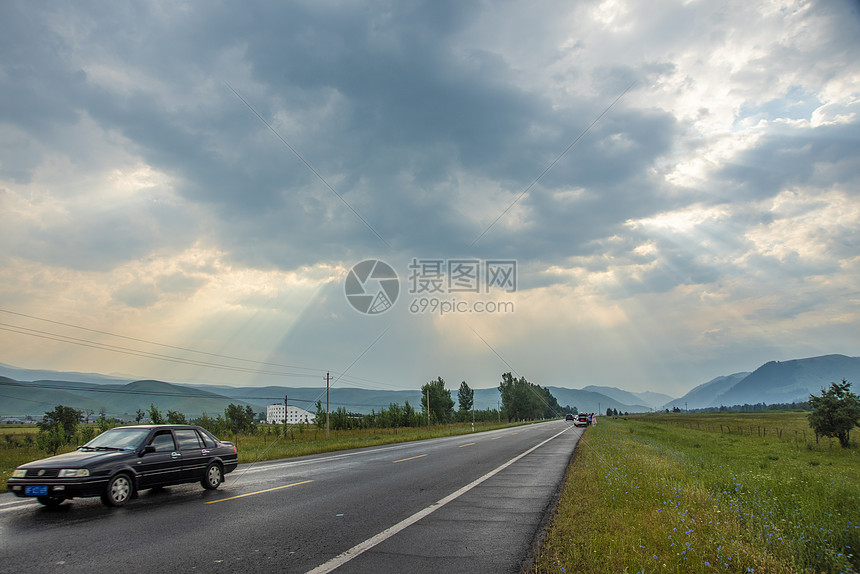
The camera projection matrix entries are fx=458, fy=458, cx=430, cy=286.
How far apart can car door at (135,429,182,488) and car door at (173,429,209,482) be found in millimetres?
145

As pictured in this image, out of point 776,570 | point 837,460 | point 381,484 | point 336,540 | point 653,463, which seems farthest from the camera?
point 837,460

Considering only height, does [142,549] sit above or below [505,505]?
above

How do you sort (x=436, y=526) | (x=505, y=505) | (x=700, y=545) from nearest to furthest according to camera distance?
1. (x=700, y=545)
2. (x=436, y=526)
3. (x=505, y=505)

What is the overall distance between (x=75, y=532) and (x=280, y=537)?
10.1 feet

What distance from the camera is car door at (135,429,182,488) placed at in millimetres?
9484

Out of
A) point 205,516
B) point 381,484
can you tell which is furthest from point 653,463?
point 205,516

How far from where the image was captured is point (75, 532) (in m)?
6.69

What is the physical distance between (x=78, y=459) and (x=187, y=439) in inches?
98.3

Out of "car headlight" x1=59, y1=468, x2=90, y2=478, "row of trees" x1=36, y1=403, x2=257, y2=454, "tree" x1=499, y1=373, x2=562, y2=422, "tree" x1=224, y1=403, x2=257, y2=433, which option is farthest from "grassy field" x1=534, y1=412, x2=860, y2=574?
"tree" x1=499, y1=373, x2=562, y2=422

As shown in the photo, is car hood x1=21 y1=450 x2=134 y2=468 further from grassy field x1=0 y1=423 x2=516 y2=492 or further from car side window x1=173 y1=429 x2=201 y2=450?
grassy field x1=0 y1=423 x2=516 y2=492

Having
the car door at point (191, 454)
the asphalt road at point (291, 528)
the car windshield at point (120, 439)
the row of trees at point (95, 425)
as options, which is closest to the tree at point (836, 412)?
the asphalt road at point (291, 528)

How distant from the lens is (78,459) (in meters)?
8.74

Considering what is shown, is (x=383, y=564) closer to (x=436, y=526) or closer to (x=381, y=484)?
(x=436, y=526)

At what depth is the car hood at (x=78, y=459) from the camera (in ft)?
27.7
